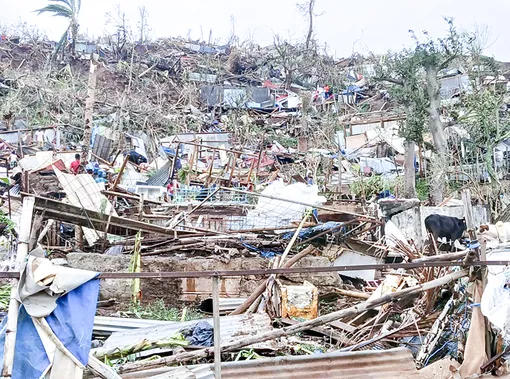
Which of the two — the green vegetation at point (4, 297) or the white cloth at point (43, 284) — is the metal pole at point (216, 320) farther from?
the green vegetation at point (4, 297)

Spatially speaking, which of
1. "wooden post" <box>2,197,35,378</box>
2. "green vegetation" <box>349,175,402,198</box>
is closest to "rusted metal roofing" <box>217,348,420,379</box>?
"wooden post" <box>2,197,35,378</box>

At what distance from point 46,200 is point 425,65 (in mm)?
13637

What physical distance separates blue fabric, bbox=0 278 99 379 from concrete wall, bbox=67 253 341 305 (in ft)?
17.0

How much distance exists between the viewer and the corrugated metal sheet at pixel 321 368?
374 cm

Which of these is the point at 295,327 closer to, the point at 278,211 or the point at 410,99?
the point at 278,211

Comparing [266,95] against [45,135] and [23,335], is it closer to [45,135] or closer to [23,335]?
[45,135]

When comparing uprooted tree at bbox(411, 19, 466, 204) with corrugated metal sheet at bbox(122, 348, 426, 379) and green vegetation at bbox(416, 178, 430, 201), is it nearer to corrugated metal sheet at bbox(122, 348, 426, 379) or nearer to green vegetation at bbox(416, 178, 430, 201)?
green vegetation at bbox(416, 178, 430, 201)

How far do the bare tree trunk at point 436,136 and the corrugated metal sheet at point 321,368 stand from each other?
12.2 m

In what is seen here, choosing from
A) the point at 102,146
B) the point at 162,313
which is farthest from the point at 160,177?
the point at 162,313

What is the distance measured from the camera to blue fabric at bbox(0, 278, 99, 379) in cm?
279

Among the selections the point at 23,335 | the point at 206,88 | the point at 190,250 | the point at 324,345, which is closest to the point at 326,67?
the point at 206,88

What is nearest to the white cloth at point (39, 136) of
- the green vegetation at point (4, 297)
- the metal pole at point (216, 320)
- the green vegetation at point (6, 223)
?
the green vegetation at point (6, 223)

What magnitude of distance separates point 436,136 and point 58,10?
1833cm

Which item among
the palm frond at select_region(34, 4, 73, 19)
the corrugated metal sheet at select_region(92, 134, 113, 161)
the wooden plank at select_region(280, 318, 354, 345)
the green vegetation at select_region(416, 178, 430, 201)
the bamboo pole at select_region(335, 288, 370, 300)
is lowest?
the wooden plank at select_region(280, 318, 354, 345)
